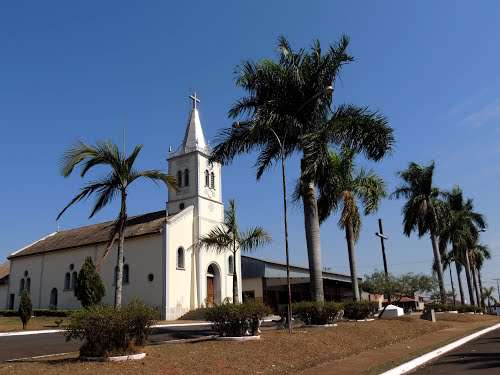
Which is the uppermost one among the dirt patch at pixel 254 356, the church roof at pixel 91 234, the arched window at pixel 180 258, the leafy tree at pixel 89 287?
the church roof at pixel 91 234

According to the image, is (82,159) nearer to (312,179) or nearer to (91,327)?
(91,327)

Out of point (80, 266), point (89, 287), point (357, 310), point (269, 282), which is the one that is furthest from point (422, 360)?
point (269, 282)

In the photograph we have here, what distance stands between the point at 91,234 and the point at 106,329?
1337 inches

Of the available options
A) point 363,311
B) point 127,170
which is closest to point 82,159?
point 127,170

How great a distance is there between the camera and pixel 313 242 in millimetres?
19875

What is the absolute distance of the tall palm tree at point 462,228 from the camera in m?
50.1

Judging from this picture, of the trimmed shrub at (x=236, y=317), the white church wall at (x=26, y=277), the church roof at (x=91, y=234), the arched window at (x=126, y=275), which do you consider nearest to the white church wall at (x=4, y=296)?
the white church wall at (x=26, y=277)

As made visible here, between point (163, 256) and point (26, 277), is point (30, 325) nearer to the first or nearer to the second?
point (163, 256)

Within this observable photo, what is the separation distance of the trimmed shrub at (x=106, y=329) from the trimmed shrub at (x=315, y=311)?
9054 mm

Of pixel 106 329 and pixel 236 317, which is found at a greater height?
pixel 236 317

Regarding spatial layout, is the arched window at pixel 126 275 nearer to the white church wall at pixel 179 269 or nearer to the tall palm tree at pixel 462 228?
the white church wall at pixel 179 269

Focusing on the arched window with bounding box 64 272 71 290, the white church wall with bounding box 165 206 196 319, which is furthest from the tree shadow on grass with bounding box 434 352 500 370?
the arched window with bounding box 64 272 71 290

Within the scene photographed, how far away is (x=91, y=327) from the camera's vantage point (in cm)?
1052

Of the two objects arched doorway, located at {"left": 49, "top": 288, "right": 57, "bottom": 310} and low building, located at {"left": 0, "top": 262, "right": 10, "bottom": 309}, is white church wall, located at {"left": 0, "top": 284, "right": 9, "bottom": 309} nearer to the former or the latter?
low building, located at {"left": 0, "top": 262, "right": 10, "bottom": 309}
